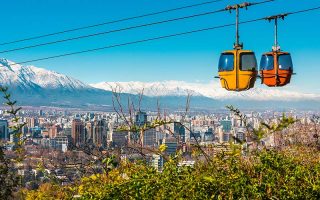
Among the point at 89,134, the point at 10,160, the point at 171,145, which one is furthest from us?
the point at 89,134

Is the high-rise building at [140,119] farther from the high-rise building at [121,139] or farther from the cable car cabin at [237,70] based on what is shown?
the cable car cabin at [237,70]

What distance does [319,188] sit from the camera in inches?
81.5

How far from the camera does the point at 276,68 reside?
8.18 metres

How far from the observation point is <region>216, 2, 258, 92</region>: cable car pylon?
7473 mm

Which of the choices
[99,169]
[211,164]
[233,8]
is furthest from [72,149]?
[233,8]

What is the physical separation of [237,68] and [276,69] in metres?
1.00

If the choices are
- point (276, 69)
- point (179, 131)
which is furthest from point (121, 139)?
point (276, 69)

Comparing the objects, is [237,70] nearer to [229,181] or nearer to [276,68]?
[276,68]

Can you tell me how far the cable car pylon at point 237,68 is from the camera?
7473 mm

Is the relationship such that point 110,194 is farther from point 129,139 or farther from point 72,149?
point 72,149

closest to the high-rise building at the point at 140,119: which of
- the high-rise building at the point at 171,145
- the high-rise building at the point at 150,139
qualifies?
the high-rise building at the point at 150,139

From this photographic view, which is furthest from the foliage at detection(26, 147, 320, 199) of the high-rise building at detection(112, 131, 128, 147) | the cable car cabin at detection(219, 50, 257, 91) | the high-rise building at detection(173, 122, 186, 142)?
the cable car cabin at detection(219, 50, 257, 91)

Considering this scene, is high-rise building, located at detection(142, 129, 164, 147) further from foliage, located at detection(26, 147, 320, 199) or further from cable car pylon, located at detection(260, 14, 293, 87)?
cable car pylon, located at detection(260, 14, 293, 87)

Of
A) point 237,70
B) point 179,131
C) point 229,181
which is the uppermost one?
point 237,70
